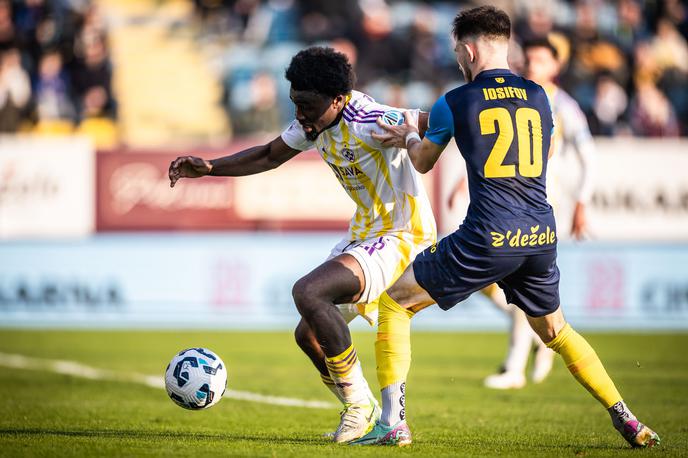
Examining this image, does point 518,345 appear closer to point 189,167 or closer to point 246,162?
point 246,162

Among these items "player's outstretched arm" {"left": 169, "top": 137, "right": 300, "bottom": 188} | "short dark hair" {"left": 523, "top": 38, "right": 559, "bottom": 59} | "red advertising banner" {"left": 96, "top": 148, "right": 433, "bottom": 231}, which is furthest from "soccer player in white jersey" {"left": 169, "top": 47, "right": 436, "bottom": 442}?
"red advertising banner" {"left": 96, "top": 148, "right": 433, "bottom": 231}

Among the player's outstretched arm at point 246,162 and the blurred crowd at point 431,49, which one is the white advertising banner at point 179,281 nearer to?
the blurred crowd at point 431,49

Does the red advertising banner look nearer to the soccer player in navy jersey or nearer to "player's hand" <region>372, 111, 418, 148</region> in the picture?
"player's hand" <region>372, 111, 418, 148</region>

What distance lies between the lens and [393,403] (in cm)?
610

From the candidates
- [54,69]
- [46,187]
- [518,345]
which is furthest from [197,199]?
[518,345]

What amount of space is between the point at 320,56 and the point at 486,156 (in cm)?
127

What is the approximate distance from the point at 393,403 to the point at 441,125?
1.61 metres

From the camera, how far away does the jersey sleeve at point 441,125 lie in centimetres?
577

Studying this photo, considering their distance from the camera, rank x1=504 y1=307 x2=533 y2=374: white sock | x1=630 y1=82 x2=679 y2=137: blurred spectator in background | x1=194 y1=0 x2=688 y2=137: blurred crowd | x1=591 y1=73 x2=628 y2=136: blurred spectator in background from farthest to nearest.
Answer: x1=194 y1=0 x2=688 y2=137: blurred crowd → x1=630 y1=82 x2=679 y2=137: blurred spectator in background → x1=591 y1=73 x2=628 y2=136: blurred spectator in background → x1=504 y1=307 x2=533 y2=374: white sock

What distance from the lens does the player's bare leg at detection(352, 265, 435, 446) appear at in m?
6.07

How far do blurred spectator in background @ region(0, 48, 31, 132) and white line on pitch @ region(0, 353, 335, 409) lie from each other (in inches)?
243

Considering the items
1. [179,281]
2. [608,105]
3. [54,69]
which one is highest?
[54,69]

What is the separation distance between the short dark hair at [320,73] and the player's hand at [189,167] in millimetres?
875

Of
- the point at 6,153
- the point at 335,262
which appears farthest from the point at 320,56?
the point at 6,153
